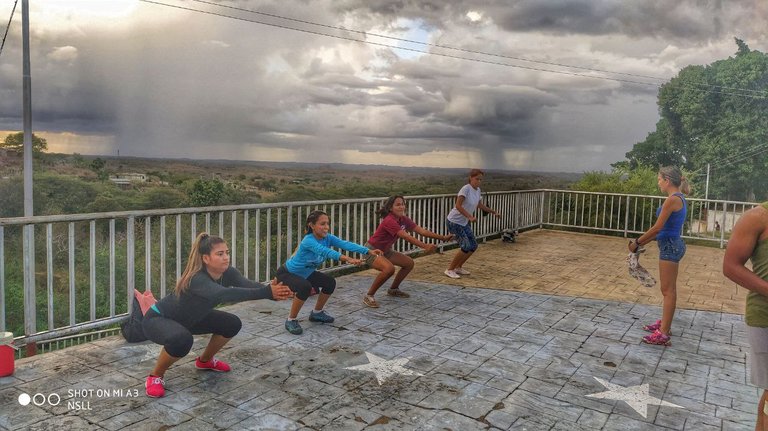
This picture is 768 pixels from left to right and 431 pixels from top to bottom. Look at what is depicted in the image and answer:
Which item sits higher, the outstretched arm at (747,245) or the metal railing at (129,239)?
the outstretched arm at (747,245)

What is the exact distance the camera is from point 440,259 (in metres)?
9.28

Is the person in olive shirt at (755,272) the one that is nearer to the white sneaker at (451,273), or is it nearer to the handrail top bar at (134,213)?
the handrail top bar at (134,213)

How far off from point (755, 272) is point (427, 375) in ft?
7.13

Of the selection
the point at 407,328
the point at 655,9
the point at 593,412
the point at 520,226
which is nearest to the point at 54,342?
the point at 407,328

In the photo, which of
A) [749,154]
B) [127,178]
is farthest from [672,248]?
[749,154]

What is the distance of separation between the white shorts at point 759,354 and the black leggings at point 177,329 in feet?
9.81

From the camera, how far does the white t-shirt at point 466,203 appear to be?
7.53 meters

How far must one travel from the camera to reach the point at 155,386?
132 inches

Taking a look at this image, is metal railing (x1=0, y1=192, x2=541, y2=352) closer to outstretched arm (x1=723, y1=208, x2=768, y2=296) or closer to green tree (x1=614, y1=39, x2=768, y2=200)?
outstretched arm (x1=723, y1=208, x2=768, y2=296)

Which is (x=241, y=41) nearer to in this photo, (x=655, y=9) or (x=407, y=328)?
(x=407, y=328)

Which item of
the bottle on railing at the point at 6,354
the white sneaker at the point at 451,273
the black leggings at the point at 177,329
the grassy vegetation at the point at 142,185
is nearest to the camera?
the black leggings at the point at 177,329

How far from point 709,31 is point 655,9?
4.97 m

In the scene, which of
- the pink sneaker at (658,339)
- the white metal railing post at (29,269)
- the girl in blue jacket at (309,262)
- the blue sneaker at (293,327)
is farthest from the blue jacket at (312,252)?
the pink sneaker at (658,339)

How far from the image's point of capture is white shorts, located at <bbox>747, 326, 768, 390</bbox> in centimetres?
240
